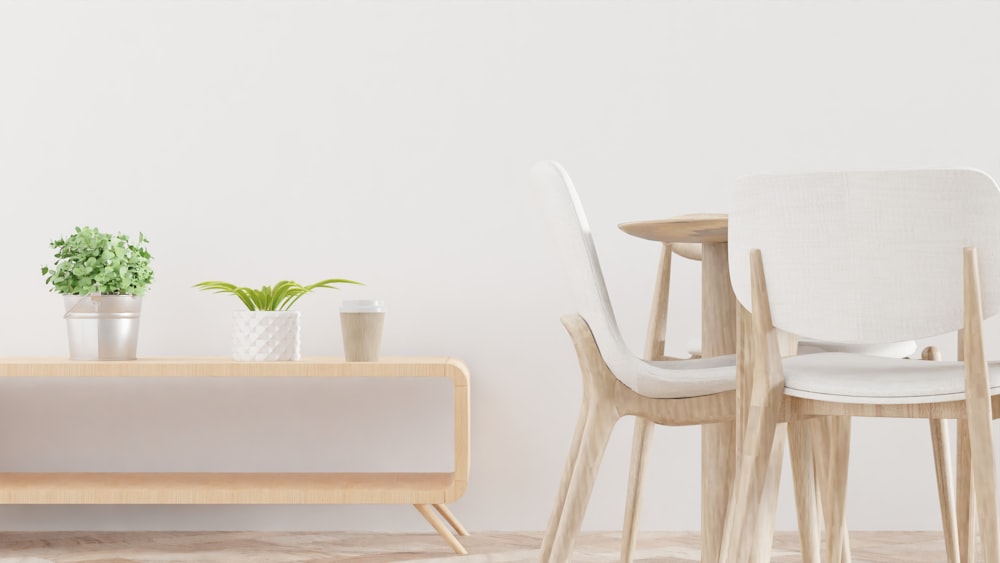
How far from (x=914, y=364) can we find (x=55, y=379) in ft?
7.69

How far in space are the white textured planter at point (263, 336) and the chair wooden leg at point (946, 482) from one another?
1569mm

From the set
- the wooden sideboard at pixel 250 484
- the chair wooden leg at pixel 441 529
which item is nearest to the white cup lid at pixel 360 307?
the wooden sideboard at pixel 250 484

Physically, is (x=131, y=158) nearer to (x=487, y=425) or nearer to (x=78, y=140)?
(x=78, y=140)

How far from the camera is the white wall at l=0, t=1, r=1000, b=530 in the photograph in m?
2.89

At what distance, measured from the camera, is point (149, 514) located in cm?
284

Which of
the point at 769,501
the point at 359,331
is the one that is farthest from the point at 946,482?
the point at 359,331

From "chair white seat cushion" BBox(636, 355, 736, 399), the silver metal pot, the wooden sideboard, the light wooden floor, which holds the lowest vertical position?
the light wooden floor

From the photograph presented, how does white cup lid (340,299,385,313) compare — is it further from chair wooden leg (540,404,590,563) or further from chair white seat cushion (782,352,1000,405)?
chair white seat cushion (782,352,1000,405)

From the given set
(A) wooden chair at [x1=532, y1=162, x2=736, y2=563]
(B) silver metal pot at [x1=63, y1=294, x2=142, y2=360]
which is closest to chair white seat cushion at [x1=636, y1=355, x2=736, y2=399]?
(A) wooden chair at [x1=532, y1=162, x2=736, y2=563]

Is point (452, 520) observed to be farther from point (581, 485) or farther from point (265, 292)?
point (581, 485)

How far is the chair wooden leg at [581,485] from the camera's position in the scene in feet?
5.78

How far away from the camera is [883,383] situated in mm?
1470

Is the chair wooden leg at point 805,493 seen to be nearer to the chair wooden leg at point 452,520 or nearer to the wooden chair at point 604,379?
the wooden chair at point 604,379

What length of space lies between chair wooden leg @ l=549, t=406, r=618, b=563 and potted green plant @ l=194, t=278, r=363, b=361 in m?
0.98
